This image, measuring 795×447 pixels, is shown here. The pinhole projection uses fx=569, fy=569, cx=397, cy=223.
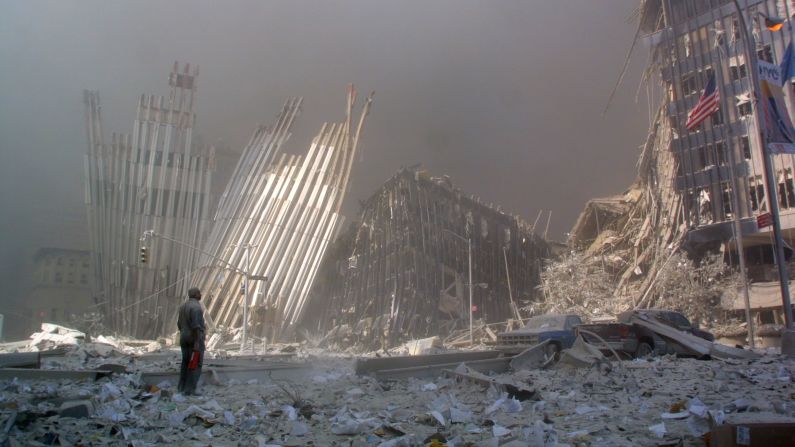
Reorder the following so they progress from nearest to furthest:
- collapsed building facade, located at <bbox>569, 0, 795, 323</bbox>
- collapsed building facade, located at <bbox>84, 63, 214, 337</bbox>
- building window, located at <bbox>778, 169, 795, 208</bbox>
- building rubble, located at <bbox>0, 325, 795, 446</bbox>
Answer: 1. building rubble, located at <bbox>0, 325, 795, 446</bbox>
2. building window, located at <bbox>778, 169, 795, 208</bbox>
3. collapsed building facade, located at <bbox>569, 0, 795, 323</bbox>
4. collapsed building facade, located at <bbox>84, 63, 214, 337</bbox>

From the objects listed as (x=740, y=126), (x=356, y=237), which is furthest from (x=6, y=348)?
(x=740, y=126)

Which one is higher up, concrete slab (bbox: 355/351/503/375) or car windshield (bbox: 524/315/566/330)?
car windshield (bbox: 524/315/566/330)

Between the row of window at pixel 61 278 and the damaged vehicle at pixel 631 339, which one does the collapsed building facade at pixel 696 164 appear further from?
the row of window at pixel 61 278

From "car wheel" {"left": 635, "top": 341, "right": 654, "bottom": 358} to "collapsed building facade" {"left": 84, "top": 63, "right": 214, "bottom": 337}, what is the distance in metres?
30.0

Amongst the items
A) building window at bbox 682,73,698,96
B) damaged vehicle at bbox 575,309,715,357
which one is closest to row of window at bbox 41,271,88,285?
damaged vehicle at bbox 575,309,715,357

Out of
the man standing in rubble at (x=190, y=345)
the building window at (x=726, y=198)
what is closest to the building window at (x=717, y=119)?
the building window at (x=726, y=198)

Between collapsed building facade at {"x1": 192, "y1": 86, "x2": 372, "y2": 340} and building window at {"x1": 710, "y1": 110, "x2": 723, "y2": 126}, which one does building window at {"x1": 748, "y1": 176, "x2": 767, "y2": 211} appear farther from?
collapsed building facade at {"x1": 192, "y1": 86, "x2": 372, "y2": 340}

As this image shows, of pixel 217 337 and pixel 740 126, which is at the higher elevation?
pixel 740 126

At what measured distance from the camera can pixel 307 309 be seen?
41.1 metres

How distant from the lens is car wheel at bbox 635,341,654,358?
53.4 feet

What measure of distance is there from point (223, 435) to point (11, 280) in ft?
179

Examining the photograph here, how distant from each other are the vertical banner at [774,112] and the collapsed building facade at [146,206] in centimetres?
3345

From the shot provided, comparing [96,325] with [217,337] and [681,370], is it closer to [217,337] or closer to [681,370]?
[217,337]

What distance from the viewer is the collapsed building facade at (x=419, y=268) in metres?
37.0
